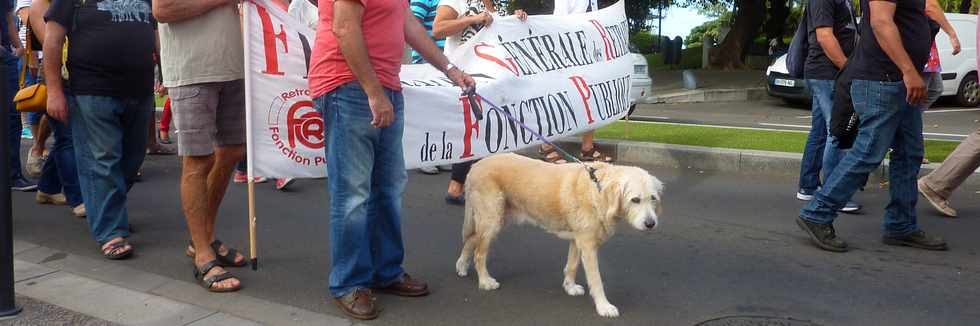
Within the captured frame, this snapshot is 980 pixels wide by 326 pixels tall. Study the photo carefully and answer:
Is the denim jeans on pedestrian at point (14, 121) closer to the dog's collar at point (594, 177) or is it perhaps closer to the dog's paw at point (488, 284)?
the dog's paw at point (488, 284)

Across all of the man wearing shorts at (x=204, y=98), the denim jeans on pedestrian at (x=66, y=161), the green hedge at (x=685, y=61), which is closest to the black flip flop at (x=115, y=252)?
the man wearing shorts at (x=204, y=98)

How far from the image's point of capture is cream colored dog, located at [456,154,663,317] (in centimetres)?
378

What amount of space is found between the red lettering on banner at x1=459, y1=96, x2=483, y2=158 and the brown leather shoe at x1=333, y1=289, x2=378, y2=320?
4.39ft

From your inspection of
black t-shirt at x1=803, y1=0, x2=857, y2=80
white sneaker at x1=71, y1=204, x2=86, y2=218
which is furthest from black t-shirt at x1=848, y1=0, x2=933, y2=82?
white sneaker at x1=71, y1=204, x2=86, y2=218

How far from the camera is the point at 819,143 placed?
6523mm

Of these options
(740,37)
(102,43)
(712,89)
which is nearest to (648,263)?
(102,43)

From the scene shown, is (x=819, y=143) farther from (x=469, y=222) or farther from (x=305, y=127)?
(x=305, y=127)

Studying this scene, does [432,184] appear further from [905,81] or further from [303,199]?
[905,81]

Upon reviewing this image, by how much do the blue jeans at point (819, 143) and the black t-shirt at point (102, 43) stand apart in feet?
15.0

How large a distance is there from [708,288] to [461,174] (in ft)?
8.44

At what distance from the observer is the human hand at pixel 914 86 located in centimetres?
475

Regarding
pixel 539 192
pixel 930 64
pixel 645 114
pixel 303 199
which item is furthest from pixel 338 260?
pixel 645 114

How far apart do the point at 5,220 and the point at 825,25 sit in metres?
5.07

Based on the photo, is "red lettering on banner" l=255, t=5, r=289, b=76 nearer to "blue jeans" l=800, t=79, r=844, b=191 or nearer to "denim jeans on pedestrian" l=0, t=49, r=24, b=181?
"denim jeans on pedestrian" l=0, t=49, r=24, b=181
